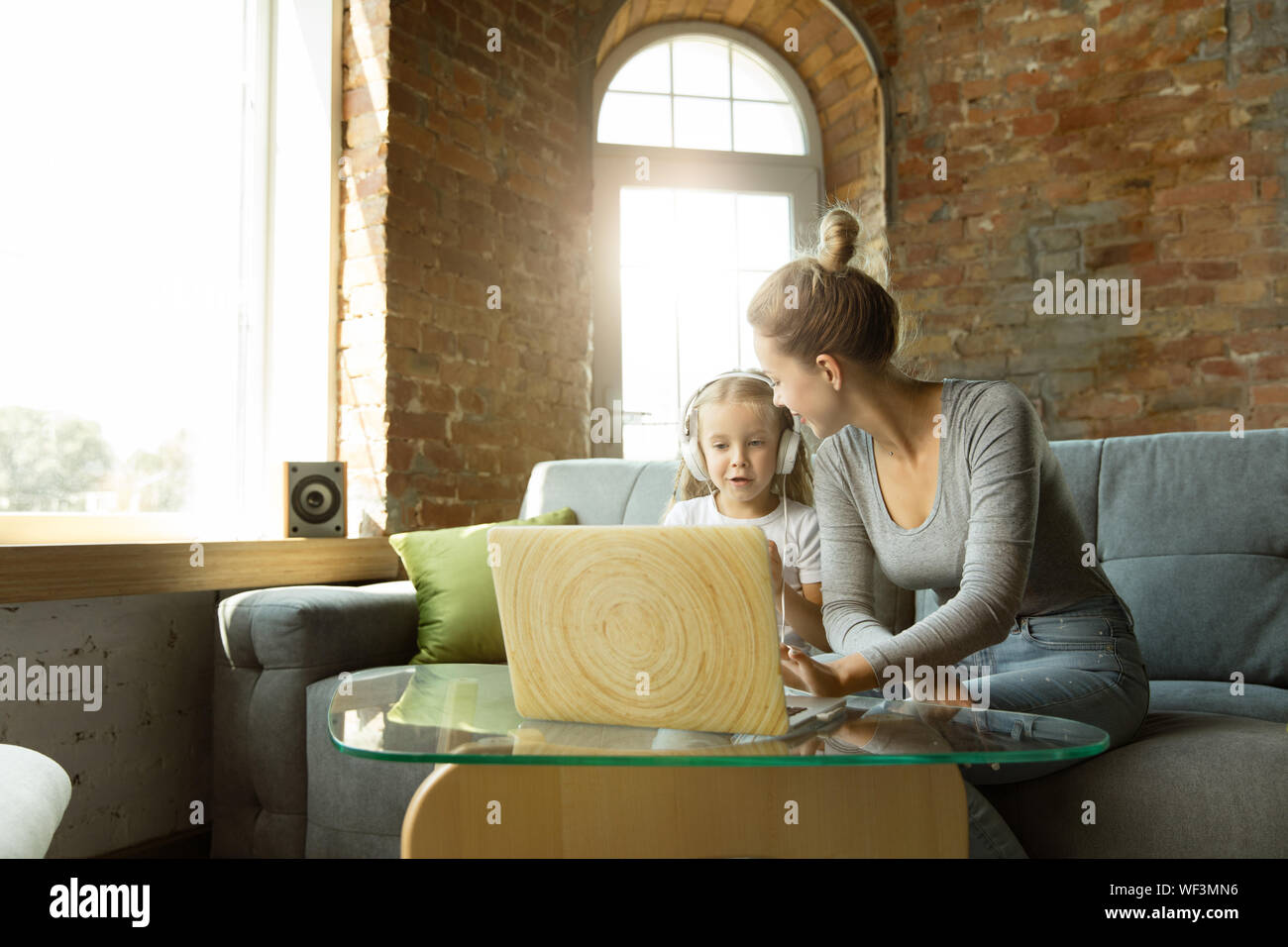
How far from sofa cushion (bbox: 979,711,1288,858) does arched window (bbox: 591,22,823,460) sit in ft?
8.21

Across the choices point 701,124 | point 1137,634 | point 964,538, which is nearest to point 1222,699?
point 1137,634

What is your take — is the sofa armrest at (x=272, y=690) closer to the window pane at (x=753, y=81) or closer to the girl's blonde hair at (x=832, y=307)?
the girl's blonde hair at (x=832, y=307)

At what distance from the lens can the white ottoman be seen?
3.06ft

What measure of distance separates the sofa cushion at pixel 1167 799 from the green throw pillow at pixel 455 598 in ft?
3.76

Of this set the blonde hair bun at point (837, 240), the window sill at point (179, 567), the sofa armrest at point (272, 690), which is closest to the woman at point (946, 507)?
the blonde hair bun at point (837, 240)

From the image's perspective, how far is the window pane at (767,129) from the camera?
13.0ft

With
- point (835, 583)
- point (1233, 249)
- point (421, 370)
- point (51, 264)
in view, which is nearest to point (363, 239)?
point (421, 370)

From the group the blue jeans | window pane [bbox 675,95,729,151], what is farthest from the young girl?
window pane [bbox 675,95,729,151]

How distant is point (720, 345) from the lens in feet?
12.7

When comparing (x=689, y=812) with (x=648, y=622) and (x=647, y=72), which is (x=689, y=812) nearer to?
(x=648, y=622)

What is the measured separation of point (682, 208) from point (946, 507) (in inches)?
105

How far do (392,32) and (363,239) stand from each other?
1.99 ft

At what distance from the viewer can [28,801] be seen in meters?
1.01
